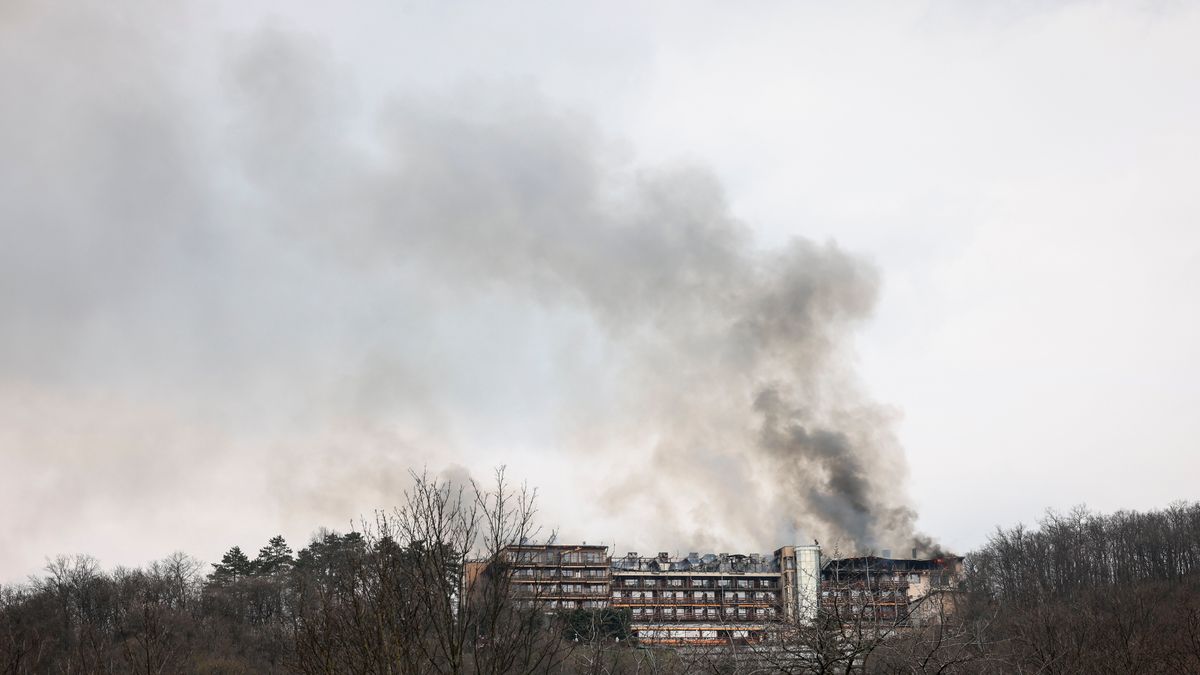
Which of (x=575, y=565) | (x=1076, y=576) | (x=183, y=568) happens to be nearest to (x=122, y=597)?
(x=183, y=568)

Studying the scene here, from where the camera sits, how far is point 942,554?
11981cm

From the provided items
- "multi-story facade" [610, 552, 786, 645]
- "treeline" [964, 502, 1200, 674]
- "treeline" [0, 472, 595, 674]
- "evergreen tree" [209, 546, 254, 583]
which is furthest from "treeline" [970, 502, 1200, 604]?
"evergreen tree" [209, 546, 254, 583]

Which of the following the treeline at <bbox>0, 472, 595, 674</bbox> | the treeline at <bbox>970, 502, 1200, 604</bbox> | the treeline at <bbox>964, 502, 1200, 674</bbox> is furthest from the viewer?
the treeline at <bbox>970, 502, 1200, 604</bbox>

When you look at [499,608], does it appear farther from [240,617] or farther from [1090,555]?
[1090,555]

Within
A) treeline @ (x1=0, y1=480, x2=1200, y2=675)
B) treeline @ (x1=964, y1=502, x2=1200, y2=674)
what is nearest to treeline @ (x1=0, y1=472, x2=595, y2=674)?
treeline @ (x1=0, y1=480, x2=1200, y2=675)

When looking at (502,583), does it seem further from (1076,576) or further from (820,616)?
(1076,576)

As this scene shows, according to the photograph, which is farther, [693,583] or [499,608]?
[693,583]

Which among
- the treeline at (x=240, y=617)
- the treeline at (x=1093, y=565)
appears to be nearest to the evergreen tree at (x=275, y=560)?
the treeline at (x=240, y=617)

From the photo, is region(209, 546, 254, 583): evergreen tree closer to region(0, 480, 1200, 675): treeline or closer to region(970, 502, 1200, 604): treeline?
region(0, 480, 1200, 675): treeline

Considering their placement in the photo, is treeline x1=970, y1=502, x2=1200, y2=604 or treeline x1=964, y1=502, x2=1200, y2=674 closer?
treeline x1=964, y1=502, x2=1200, y2=674

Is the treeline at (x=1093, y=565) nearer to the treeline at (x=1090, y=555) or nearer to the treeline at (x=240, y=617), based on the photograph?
the treeline at (x=1090, y=555)

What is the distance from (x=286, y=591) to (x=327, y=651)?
8832 cm

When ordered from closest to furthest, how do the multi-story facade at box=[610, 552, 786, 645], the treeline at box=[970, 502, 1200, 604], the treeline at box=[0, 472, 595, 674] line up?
the treeline at box=[0, 472, 595, 674], the treeline at box=[970, 502, 1200, 604], the multi-story facade at box=[610, 552, 786, 645]

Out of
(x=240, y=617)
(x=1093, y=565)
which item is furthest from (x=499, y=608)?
(x=1093, y=565)
